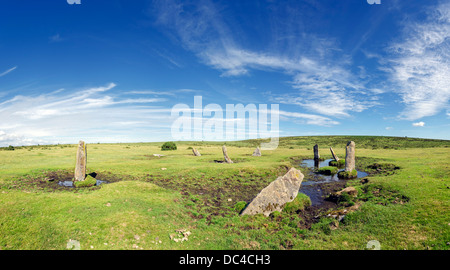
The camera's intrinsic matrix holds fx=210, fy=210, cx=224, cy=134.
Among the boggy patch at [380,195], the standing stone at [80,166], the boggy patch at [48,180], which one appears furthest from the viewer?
the standing stone at [80,166]

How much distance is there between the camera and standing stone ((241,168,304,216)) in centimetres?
1441

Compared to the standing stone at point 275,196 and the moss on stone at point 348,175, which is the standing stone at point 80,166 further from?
the moss on stone at point 348,175

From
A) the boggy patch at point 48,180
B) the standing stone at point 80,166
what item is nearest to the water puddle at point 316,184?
the boggy patch at point 48,180

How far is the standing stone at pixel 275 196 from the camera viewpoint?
14.4 m

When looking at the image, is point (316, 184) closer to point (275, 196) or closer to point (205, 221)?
point (275, 196)

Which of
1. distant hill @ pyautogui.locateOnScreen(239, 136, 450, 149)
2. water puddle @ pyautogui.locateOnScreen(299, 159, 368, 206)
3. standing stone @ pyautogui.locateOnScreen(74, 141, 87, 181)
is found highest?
distant hill @ pyautogui.locateOnScreen(239, 136, 450, 149)

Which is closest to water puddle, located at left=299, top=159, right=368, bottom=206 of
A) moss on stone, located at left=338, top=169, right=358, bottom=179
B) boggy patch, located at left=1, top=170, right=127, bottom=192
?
moss on stone, located at left=338, top=169, right=358, bottom=179

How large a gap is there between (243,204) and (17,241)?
1252cm

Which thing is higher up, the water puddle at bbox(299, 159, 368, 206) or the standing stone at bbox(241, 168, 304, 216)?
the standing stone at bbox(241, 168, 304, 216)

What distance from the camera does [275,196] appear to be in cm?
1508

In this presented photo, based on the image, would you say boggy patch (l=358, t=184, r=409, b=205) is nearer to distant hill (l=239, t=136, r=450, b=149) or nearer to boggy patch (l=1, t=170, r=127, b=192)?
boggy patch (l=1, t=170, r=127, b=192)

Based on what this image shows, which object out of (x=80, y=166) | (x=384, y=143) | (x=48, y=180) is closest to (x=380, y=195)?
(x=80, y=166)

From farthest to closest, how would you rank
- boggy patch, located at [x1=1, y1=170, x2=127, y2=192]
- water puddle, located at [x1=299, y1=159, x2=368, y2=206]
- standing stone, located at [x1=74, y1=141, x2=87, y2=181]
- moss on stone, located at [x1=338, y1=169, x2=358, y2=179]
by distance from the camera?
moss on stone, located at [x1=338, y1=169, x2=358, y2=179], standing stone, located at [x1=74, y1=141, x2=87, y2=181], water puddle, located at [x1=299, y1=159, x2=368, y2=206], boggy patch, located at [x1=1, y1=170, x2=127, y2=192]
